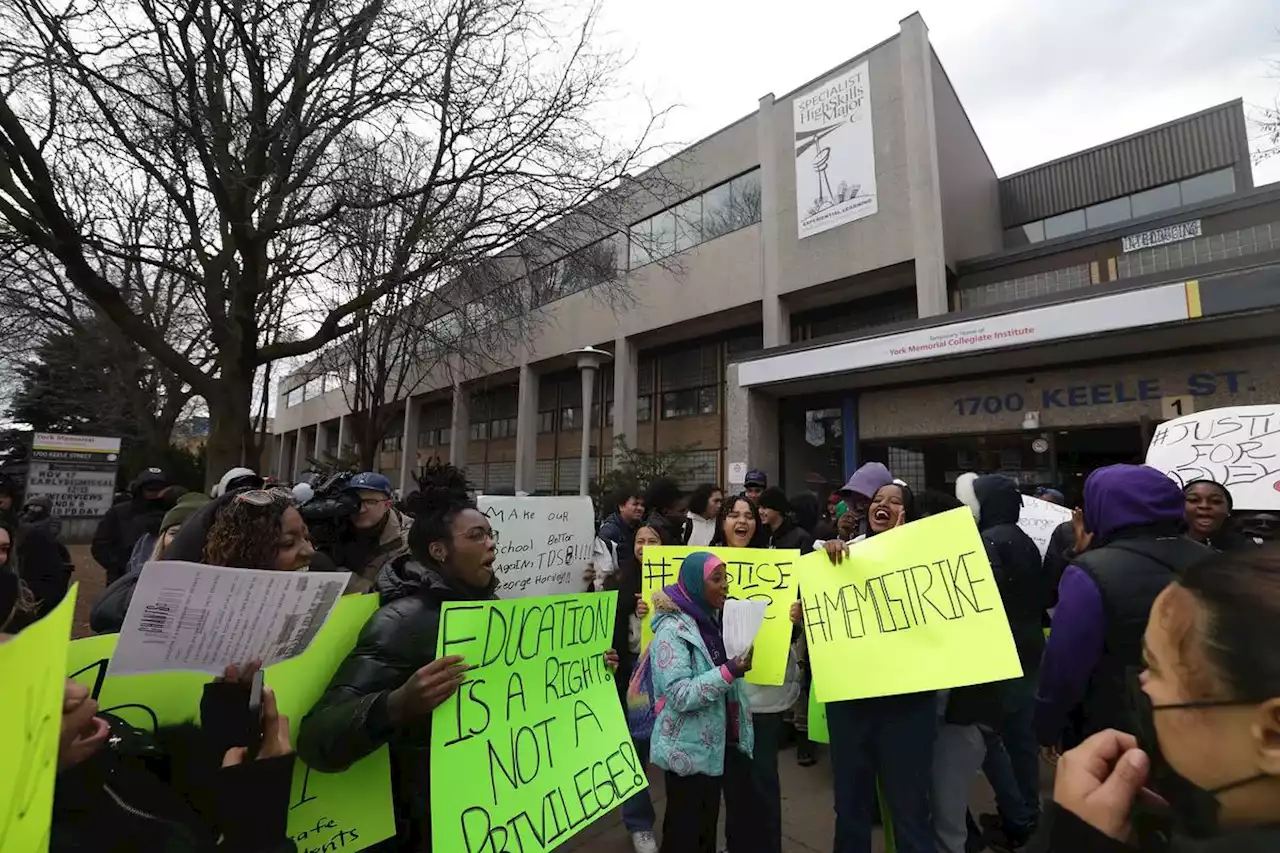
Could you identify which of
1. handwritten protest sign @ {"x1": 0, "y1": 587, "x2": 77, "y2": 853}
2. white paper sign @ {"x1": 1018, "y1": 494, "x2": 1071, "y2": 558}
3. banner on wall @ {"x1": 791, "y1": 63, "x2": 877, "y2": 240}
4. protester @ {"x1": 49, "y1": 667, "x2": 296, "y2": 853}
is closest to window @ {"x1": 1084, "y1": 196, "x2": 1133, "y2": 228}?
banner on wall @ {"x1": 791, "y1": 63, "x2": 877, "y2": 240}

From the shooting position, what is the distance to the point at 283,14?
21.8 ft

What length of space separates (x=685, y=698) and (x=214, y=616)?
1592 millimetres

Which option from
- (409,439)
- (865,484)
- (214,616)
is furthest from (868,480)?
(409,439)

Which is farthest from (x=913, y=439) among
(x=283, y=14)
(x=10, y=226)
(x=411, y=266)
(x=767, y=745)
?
(x=10, y=226)

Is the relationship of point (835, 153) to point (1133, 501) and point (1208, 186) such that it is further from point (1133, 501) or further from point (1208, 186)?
point (1133, 501)

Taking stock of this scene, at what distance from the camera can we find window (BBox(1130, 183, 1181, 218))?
1533cm

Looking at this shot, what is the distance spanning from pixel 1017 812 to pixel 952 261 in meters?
12.7

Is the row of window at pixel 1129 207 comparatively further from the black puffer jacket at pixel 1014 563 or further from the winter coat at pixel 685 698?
the winter coat at pixel 685 698

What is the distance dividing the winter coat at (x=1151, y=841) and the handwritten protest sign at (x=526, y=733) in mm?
1367

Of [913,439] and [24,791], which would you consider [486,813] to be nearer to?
[24,791]

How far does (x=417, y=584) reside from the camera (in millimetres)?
1869

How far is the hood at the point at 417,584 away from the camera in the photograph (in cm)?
187

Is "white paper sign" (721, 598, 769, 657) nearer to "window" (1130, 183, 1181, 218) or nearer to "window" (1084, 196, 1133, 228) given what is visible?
"window" (1130, 183, 1181, 218)

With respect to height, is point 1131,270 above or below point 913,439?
above
